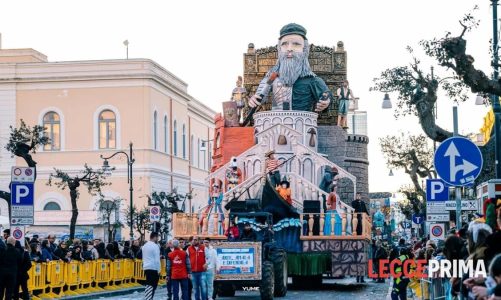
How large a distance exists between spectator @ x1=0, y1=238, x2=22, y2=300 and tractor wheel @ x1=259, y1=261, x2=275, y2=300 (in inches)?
266

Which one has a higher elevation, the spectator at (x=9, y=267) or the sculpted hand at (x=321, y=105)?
the sculpted hand at (x=321, y=105)

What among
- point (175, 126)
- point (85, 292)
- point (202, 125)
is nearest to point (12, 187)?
point (85, 292)

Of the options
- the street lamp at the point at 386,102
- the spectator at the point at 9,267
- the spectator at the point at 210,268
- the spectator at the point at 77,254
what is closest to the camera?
the spectator at the point at 9,267

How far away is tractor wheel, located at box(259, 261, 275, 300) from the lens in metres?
25.2

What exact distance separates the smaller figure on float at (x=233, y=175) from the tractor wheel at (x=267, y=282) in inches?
488

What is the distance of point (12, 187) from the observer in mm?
21047

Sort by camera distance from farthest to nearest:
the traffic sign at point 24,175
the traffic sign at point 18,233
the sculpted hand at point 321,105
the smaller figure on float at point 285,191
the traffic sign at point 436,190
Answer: the sculpted hand at point 321,105 → the smaller figure on float at point 285,191 → the traffic sign at point 18,233 → the traffic sign at point 24,175 → the traffic sign at point 436,190

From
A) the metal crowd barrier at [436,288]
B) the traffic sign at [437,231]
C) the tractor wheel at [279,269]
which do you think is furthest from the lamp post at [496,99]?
the tractor wheel at [279,269]

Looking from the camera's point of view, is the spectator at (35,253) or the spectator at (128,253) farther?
the spectator at (128,253)

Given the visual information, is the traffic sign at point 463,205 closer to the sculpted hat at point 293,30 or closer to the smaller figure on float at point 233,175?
the smaller figure on float at point 233,175

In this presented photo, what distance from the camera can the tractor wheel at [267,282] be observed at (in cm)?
2523

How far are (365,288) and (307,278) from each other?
79.1 inches

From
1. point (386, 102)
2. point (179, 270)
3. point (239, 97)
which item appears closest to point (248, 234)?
point (179, 270)

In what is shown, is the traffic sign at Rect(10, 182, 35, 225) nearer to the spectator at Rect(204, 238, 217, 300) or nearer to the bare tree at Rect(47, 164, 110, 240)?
the spectator at Rect(204, 238, 217, 300)
